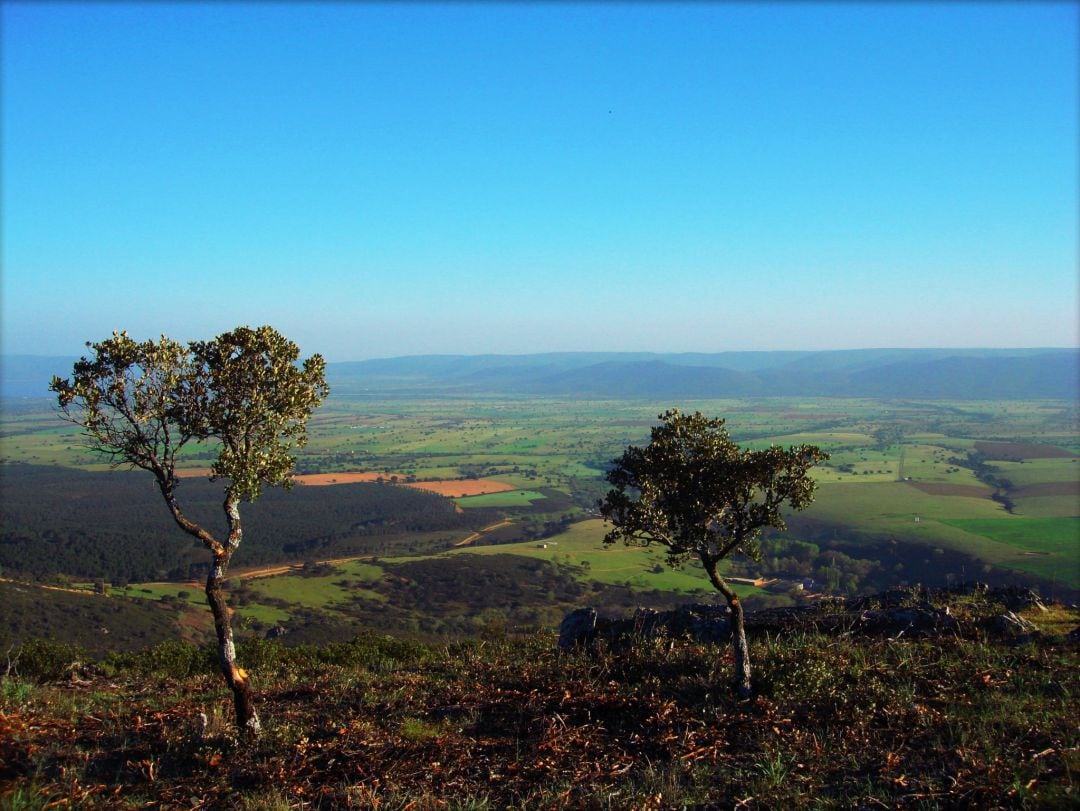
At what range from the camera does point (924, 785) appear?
8.52 meters

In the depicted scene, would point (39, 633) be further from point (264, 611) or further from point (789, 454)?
point (789, 454)

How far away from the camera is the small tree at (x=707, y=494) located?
12469mm

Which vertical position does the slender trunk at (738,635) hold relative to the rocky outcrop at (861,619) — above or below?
above

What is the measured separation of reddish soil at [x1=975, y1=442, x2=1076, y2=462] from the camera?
144250 mm

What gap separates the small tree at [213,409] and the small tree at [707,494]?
6.52 metres

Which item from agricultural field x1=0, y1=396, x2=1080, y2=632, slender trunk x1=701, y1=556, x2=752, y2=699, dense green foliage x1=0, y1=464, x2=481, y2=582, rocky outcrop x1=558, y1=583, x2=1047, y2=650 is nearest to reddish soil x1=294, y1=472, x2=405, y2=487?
agricultural field x1=0, y1=396, x2=1080, y2=632

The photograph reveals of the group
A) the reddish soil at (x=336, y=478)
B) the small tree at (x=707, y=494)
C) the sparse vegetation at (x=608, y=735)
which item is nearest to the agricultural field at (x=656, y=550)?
the reddish soil at (x=336, y=478)

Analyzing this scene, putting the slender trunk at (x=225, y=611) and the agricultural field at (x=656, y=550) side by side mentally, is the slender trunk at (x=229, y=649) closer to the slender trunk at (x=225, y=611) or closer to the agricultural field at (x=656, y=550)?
the slender trunk at (x=225, y=611)

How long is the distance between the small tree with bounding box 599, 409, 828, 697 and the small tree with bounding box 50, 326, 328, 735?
21.4 ft

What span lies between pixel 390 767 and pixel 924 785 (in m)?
7.62

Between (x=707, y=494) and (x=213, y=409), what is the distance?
31.0 feet

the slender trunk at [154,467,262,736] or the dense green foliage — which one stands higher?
the slender trunk at [154,467,262,736]

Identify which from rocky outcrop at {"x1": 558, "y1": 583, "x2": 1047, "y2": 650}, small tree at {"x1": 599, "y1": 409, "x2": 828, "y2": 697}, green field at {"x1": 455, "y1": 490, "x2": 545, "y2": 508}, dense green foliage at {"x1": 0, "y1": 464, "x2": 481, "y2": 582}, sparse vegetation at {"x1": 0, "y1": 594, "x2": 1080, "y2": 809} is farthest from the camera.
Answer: green field at {"x1": 455, "y1": 490, "x2": 545, "y2": 508}

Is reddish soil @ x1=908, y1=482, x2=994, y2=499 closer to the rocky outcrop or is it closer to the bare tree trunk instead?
the rocky outcrop
